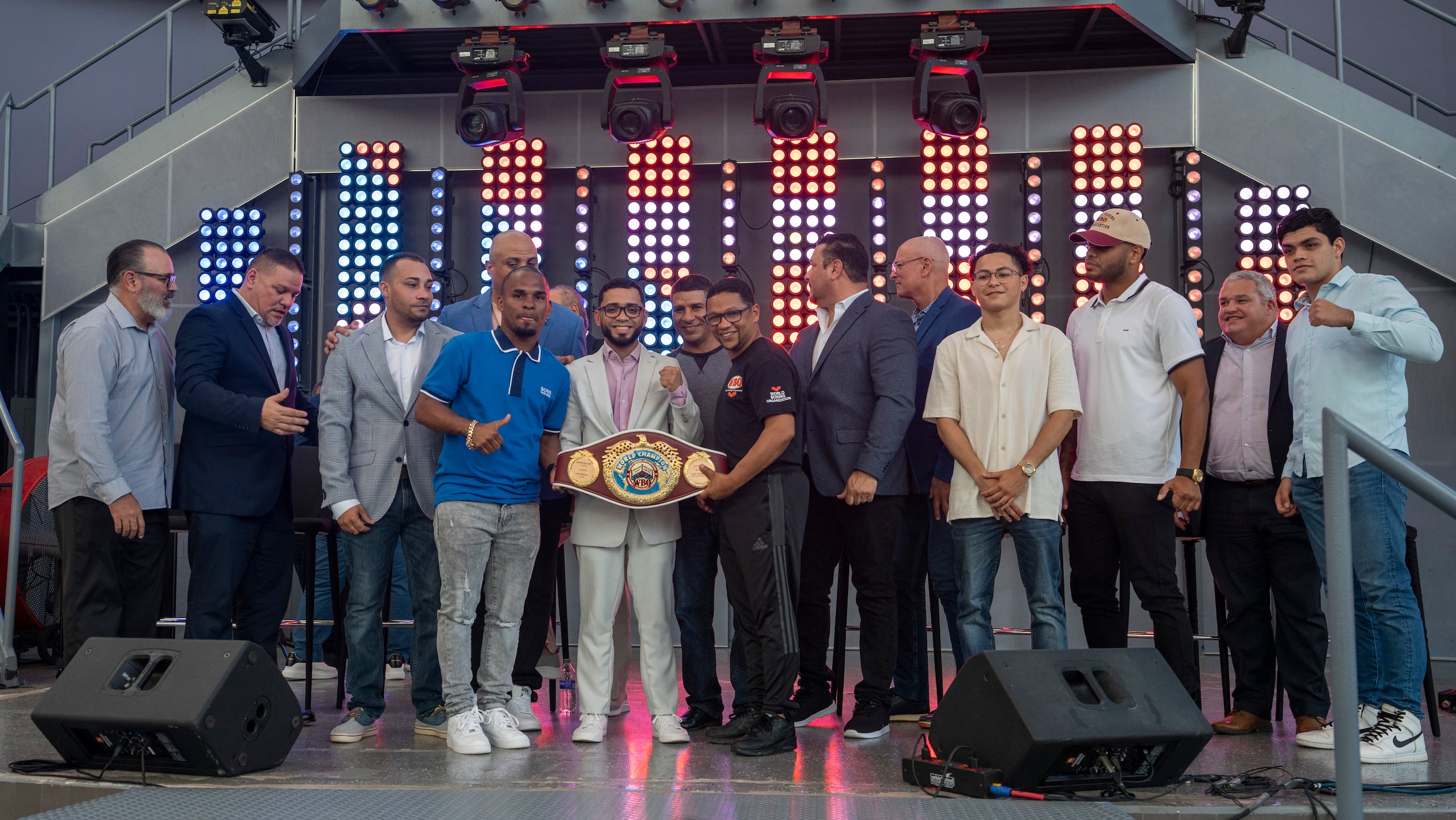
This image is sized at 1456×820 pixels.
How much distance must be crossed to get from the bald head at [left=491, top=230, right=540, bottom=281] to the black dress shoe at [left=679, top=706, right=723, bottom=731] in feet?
6.70

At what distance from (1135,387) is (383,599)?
10.3ft

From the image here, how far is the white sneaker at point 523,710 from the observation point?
465cm

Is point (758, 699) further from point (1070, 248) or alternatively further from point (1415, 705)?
point (1070, 248)

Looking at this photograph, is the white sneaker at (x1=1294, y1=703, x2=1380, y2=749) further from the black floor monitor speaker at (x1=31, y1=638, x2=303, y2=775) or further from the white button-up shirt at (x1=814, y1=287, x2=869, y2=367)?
the black floor monitor speaker at (x1=31, y1=638, x2=303, y2=775)

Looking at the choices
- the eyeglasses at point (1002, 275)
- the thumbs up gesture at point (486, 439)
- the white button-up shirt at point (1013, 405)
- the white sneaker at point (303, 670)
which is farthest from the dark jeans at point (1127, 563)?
the white sneaker at point (303, 670)

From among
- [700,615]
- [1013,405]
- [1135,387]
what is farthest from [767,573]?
[1135,387]

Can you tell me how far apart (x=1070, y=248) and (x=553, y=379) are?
4590 millimetres

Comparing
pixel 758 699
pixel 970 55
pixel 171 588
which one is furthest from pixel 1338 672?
pixel 171 588

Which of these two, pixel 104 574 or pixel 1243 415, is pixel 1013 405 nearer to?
pixel 1243 415

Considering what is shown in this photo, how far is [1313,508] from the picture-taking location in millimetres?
4297

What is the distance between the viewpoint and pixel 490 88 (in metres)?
7.65

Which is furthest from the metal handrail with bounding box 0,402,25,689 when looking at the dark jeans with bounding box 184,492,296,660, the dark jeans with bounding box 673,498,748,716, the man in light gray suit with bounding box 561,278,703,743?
the dark jeans with bounding box 673,498,748,716

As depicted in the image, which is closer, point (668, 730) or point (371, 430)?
point (668, 730)

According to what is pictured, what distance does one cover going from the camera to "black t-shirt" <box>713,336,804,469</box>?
4.36m
